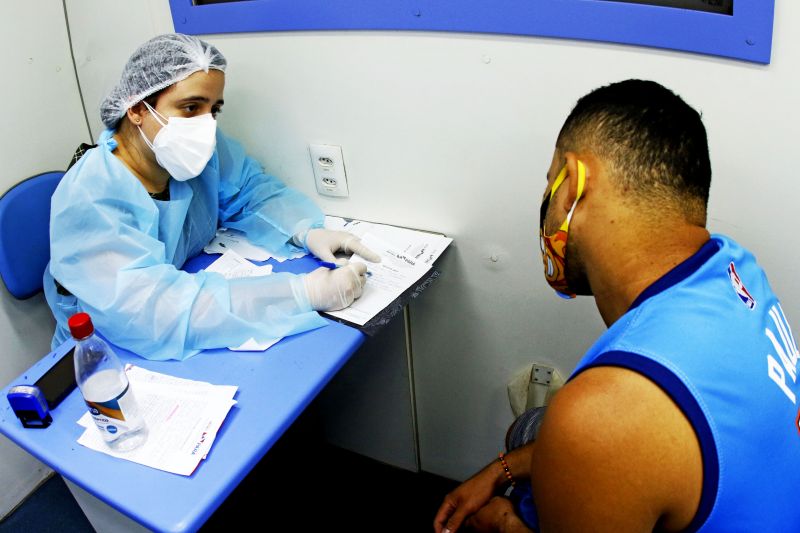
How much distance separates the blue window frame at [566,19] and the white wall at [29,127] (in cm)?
61

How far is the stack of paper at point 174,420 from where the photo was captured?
0.91m

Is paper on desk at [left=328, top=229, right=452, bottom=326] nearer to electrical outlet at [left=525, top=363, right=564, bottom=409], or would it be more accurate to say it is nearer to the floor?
electrical outlet at [left=525, top=363, right=564, bottom=409]

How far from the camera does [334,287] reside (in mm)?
1187

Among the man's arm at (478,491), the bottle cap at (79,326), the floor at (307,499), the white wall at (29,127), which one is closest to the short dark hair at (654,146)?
A: the man's arm at (478,491)

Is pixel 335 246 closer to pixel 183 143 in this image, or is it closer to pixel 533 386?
pixel 183 143

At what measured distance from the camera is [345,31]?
4.29ft

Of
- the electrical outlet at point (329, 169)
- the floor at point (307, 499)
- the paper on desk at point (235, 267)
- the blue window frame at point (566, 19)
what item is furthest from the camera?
the floor at point (307, 499)

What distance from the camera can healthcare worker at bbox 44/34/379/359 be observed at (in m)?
1.13

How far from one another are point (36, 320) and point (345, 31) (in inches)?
48.4

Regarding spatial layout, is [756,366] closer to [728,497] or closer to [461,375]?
[728,497]

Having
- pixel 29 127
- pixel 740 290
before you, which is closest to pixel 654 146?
pixel 740 290

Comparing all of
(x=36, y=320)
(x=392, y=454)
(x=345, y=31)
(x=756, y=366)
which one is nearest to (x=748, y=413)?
(x=756, y=366)

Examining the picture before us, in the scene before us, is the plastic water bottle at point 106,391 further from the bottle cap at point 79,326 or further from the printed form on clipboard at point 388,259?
the printed form on clipboard at point 388,259

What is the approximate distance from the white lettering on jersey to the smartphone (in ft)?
3.75
